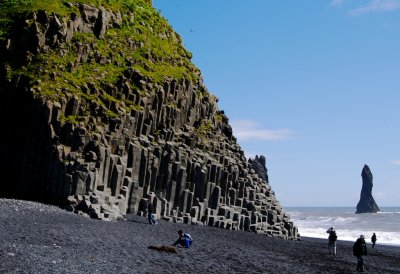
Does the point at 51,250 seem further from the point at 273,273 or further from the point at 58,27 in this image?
the point at 58,27

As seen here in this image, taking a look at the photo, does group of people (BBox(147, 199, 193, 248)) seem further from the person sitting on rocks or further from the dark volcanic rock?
the dark volcanic rock

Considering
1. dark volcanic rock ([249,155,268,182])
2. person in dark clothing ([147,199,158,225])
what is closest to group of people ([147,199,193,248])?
person in dark clothing ([147,199,158,225])

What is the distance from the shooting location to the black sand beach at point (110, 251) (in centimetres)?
1830

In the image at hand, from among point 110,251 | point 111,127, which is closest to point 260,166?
point 111,127

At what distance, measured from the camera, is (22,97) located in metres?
39.6

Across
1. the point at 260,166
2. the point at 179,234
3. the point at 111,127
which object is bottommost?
the point at 179,234

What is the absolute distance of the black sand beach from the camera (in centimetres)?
1830

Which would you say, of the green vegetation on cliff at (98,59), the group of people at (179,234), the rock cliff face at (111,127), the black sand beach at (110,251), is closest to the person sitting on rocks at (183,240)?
the group of people at (179,234)

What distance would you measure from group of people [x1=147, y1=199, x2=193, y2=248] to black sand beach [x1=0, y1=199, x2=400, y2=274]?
0.57 m

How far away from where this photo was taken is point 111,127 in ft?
134

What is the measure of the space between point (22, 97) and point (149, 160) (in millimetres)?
11580

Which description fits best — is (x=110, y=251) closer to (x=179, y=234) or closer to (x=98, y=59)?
(x=179, y=234)

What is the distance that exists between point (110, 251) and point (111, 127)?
19723 mm

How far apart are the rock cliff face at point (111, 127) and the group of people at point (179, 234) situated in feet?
2.85
